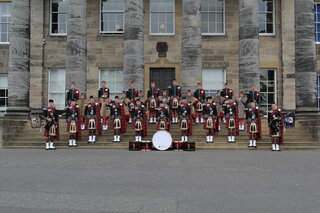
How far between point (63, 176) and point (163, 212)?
3851 millimetres

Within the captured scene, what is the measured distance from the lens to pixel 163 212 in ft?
19.5

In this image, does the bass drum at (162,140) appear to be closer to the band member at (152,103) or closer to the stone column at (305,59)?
Answer: the band member at (152,103)

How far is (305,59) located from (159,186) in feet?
51.9

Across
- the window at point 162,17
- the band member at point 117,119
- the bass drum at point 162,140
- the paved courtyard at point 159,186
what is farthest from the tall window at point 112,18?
the paved courtyard at point 159,186

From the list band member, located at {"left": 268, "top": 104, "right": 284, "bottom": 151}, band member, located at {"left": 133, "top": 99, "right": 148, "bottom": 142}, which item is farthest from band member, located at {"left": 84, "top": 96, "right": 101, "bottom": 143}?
band member, located at {"left": 268, "top": 104, "right": 284, "bottom": 151}

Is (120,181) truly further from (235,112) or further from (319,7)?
(319,7)

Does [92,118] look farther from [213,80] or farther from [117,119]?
[213,80]

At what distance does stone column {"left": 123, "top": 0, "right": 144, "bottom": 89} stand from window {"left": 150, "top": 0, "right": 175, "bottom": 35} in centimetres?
477

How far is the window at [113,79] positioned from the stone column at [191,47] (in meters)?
6.25

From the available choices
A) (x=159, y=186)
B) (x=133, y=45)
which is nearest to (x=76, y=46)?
(x=133, y=45)

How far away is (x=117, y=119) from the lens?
17.5 m

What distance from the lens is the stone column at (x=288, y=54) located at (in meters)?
25.2

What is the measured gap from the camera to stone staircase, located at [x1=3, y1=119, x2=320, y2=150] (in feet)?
56.7

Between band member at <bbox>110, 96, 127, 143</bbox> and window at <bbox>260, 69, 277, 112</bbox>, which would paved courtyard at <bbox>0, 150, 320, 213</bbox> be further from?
window at <bbox>260, 69, 277, 112</bbox>
